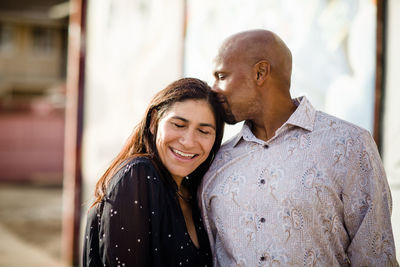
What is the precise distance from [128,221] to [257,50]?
1130 millimetres

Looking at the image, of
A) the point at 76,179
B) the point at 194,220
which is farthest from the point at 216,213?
the point at 76,179

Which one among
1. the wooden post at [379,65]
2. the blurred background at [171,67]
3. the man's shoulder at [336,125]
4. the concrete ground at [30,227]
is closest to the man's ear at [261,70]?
the man's shoulder at [336,125]

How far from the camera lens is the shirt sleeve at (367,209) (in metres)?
Result: 1.85

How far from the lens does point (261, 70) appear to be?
84.0 inches

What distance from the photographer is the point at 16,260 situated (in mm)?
5605

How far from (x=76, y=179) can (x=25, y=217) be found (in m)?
4.43

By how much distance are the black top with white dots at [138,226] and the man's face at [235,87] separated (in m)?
0.56

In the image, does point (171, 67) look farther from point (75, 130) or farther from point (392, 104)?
point (392, 104)

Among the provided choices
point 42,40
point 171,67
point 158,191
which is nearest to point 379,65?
point 171,67

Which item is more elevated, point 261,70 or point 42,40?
point 42,40

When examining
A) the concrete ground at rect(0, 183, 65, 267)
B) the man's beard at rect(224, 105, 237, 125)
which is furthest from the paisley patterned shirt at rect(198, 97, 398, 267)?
the concrete ground at rect(0, 183, 65, 267)

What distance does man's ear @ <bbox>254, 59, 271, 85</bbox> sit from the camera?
212 centimetres

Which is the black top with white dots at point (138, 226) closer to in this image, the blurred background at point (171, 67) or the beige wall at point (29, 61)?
the blurred background at point (171, 67)

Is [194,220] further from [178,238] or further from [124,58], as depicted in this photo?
[124,58]
